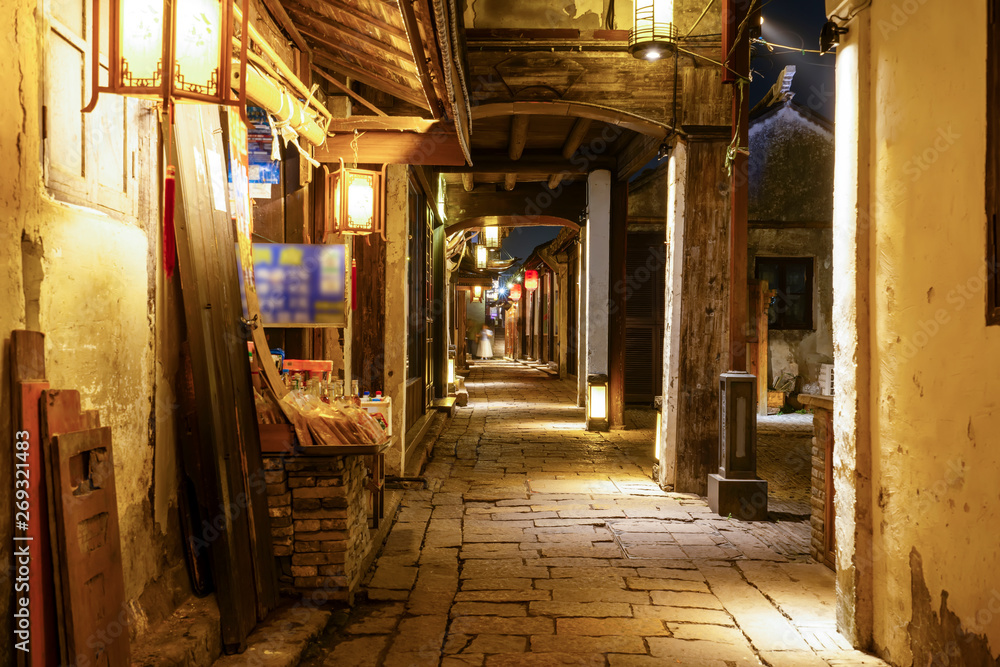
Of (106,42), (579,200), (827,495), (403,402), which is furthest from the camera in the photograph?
(579,200)

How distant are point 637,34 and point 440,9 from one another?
3.89 metres

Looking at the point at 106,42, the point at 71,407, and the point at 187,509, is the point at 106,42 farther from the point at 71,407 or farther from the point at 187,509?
the point at 187,509

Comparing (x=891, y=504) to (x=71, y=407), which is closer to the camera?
(x=71, y=407)

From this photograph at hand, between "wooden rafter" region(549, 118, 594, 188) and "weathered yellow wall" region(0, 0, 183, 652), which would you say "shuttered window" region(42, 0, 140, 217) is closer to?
"weathered yellow wall" region(0, 0, 183, 652)

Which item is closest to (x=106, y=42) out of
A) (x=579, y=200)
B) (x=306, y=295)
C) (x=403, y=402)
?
(x=306, y=295)

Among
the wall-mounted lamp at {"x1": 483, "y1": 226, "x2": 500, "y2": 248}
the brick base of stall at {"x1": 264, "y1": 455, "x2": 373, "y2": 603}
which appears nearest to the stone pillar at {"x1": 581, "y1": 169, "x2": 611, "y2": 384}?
the wall-mounted lamp at {"x1": 483, "y1": 226, "x2": 500, "y2": 248}

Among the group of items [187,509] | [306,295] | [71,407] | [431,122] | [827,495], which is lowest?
[827,495]

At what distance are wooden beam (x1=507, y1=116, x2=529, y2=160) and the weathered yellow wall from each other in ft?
26.7

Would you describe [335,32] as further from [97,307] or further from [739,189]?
[739,189]

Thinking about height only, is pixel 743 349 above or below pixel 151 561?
above

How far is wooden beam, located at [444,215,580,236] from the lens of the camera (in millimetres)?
17094

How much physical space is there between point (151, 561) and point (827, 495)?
508 cm

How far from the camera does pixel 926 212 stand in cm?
390

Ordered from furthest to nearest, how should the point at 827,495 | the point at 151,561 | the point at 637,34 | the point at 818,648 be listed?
the point at 637,34
the point at 827,495
the point at 818,648
the point at 151,561
